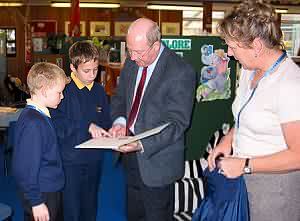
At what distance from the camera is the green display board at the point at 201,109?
13.0 ft

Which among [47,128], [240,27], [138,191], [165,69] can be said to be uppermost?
[240,27]

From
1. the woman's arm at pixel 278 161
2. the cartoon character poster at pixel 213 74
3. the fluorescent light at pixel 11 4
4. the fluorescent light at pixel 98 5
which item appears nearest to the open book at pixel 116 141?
the woman's arm at pixel 278 161

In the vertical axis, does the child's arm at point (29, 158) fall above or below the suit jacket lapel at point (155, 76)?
below

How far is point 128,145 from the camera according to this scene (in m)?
2.25

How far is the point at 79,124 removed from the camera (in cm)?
276

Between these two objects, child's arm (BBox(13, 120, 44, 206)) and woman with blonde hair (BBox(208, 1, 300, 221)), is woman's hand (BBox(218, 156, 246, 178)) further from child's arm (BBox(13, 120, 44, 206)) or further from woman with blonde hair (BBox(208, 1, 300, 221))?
child's arm (BBox(13, 120, 44, 206))

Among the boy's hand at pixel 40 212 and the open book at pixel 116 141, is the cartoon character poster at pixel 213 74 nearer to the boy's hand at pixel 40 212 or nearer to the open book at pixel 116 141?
the open book at pixel 116 141

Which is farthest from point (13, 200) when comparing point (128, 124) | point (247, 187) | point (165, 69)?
point (247, 187)

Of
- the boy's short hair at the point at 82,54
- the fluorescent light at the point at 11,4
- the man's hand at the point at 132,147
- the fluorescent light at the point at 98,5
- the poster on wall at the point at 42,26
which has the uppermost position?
the fluorescent light at the point at 11,4

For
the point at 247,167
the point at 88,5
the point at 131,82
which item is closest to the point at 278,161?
the point at 247,167

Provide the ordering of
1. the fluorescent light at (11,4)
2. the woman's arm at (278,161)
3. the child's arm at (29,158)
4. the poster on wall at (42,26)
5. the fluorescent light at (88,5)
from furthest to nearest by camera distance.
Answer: the poster on wall at (42,26), the fluorescent light at (11,4), the fluorescent light at (88,5), the child's arm at (29,158), the woman's arm at (278,161)

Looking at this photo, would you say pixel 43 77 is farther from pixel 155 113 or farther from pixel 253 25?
pixel 253 25

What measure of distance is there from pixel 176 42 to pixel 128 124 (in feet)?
5.26

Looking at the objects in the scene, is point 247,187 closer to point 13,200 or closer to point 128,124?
point 128,124
